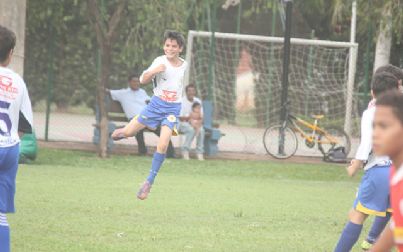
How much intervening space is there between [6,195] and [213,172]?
10.6 meters

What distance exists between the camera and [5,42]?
657 centimetres

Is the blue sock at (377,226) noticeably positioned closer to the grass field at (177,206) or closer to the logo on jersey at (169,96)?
the grass field at (177,206)

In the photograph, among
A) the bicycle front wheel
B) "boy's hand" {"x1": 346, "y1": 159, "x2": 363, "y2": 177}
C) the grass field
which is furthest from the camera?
the bicycle front wheel

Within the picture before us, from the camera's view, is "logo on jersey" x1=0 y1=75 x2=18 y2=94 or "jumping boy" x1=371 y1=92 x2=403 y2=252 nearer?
"jumping boy" x1=371 y1=92 x2=403 y2=252

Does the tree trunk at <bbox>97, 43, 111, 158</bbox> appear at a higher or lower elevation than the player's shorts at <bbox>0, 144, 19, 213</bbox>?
lower

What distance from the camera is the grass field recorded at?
29.6 ft

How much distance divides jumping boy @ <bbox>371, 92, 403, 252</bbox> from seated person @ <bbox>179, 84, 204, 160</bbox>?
1371cm

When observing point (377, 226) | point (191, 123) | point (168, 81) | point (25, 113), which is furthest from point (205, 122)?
point (25, 113)

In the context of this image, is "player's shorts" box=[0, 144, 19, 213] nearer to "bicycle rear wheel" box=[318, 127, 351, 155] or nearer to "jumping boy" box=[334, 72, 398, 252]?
"jumping boy" box=[334, 72, 398, 252]

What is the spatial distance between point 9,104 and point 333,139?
46.2 ft

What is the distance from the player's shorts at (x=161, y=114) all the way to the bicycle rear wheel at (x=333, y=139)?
9.50 meters

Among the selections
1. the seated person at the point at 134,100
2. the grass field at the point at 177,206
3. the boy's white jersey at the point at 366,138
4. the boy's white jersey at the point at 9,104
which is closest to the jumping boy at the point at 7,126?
the boy's white jersey at the point at 9,104

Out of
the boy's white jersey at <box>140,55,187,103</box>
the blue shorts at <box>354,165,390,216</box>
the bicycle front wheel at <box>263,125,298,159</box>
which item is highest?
the boy's white jersey at <box>140,55,187,103</box>

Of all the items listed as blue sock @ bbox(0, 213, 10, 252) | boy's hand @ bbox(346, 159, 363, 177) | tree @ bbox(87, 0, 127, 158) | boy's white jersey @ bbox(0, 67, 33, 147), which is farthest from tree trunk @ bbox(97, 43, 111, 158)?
blue sock @ bbox(0, 213, 10, 252)
